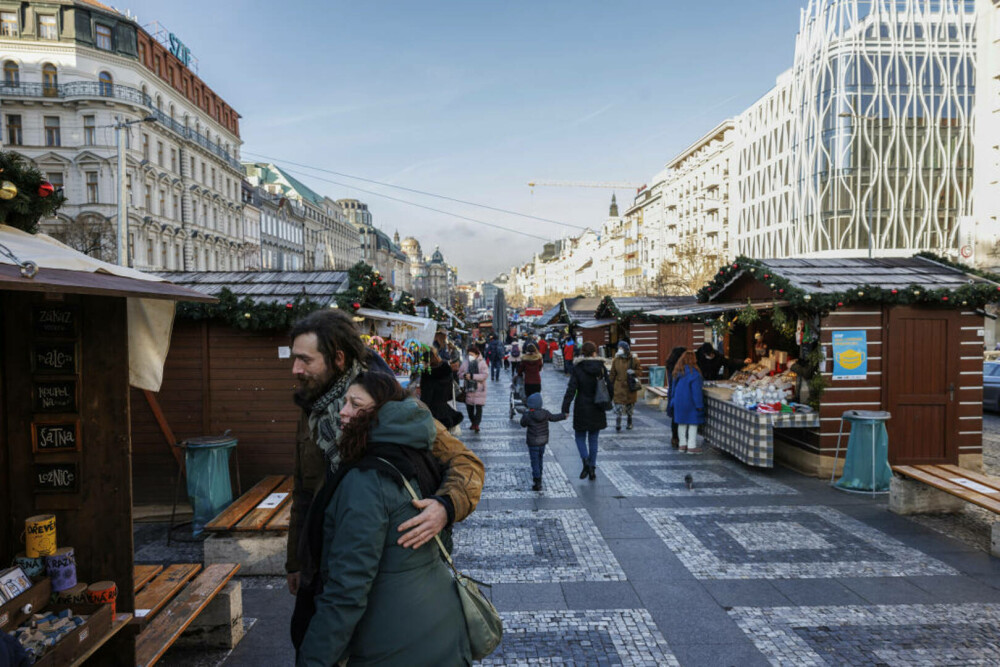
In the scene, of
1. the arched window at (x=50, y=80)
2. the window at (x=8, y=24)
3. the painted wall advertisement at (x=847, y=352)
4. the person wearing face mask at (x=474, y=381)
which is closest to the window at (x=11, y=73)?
the arched window at (x=50, y=80)

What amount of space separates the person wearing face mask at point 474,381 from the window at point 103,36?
38.4 meters

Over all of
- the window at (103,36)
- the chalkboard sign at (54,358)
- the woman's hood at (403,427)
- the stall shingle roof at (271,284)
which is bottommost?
the woman's hood at (403,427)

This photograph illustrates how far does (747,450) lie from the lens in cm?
930

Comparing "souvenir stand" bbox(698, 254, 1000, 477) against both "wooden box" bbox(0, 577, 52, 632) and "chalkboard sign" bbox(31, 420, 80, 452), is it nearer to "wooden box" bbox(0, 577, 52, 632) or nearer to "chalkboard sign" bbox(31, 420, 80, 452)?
"chalkboard sign" bbox(31, 420, 80, 452)

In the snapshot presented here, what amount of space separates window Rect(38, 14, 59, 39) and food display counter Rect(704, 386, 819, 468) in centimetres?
4399

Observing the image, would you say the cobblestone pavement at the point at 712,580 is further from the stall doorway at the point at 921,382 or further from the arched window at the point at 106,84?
the arched window at the point at 106,84

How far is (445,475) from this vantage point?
2586 millimetres

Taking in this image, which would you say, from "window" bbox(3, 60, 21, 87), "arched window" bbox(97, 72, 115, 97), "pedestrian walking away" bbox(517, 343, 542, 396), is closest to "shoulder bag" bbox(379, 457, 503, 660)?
Result: "pedestrian walking away" bbox(517, 343, 542, 396)

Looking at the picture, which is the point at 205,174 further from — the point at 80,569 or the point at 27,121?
the point at 80,569

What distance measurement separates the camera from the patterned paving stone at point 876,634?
13.8 feet

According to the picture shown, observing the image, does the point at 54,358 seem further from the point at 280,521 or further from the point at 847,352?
the point at 847,352

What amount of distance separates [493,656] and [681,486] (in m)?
4.99

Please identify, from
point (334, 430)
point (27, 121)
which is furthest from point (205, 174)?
point (334, 430)

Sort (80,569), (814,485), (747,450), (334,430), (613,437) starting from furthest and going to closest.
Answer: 1. (613,437)
2. (747,450)
3. (814,485)
4. (80,569)
5. (334,430)
